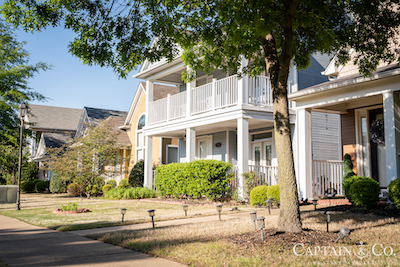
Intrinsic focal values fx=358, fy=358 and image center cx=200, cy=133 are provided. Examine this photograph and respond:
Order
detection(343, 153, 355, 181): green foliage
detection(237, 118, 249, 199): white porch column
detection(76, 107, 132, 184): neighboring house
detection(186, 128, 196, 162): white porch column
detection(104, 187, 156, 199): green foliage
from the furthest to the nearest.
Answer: detection(76, 107, 132, 184): neighboring house → detection(104, 187, 156, 199): green foliage → detection(186, 128, 196, 162): white porch column → detection(237, 118, 249, 199): white porch column → detection(343, 153, 355, 181): green foliage

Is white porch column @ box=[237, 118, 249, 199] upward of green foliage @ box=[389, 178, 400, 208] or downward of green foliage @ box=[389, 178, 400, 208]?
upward

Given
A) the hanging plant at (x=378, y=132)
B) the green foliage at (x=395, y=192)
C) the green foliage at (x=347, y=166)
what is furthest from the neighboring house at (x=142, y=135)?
the green foliage at (x=395, y=192)

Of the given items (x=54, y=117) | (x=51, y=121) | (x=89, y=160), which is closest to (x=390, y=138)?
(x=89, y=160)

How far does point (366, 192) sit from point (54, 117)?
145 feet

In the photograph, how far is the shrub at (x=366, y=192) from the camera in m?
10.1

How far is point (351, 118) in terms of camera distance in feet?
46.6

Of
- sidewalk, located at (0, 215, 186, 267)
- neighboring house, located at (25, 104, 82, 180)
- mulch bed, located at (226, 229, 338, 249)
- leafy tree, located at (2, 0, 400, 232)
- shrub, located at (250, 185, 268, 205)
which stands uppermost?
neighboring house, located at (25, 104, 82, 180)

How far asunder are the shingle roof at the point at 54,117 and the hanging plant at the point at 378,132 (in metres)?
39.4

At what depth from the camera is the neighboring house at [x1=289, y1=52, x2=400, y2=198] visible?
11023mm

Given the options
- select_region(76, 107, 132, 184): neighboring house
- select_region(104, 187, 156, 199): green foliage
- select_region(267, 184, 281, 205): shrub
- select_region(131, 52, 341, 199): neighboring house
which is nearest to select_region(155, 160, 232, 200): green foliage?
select_region(131, 52, 341, 199): neighboring house

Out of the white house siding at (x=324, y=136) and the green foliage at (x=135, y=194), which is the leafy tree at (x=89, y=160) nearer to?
the green foliage at (x=135, y=194)

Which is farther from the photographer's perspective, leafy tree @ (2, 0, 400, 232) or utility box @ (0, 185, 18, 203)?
utility box @ (0, 185, 18, 203)

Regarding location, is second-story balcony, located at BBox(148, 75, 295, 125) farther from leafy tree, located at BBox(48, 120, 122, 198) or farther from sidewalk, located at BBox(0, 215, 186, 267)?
sidewalk, located at BBox(0, 215, 186, 267)

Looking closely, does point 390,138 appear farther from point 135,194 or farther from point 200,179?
point 135,194
